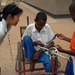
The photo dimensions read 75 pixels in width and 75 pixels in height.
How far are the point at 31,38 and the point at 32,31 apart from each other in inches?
4.4

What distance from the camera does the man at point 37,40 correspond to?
2951mm

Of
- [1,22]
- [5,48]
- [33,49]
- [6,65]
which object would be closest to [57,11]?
[5,48]

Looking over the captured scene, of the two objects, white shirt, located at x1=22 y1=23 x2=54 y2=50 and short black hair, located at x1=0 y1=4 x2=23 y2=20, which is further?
white shirt, located at x1=22 y1=23 x2=54 y2=50

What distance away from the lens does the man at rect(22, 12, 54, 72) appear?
295 cm

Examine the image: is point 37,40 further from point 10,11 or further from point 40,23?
point 10,11

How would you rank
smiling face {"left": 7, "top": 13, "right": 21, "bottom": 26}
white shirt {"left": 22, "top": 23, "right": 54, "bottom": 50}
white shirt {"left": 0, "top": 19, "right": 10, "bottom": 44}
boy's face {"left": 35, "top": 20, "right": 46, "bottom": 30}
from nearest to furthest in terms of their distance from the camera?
1. white shirt {"left": 0, "top": 19, "right": 10, "bottom": 44}
2. smiling face {"left": 7, "top": 13, "right": 21, "bottom": 26}
3. boy's face {"left": 35, "top": 20, "right": 46, "bottom": 30}
4. white shirt {"left": 22, "top": 23, "right": 54, "bottom": 50}

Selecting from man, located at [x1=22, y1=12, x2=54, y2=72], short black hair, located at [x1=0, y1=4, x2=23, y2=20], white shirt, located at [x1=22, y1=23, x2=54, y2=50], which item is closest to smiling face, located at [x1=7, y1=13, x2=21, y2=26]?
short black hair, located at [x1=0, y1=4, x2=23, y2=20]

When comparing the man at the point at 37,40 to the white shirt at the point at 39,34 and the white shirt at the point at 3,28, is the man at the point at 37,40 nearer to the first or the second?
the white shirt at the point at 39,34

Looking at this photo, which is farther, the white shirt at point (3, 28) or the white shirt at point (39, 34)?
the white shirt at point (39, 34)

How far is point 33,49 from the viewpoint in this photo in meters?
3.06

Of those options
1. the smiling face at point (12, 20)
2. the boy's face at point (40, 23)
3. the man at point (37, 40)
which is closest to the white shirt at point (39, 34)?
the man at point (37, 40)

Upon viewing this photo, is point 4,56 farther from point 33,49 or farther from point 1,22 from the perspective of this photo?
point 1,22

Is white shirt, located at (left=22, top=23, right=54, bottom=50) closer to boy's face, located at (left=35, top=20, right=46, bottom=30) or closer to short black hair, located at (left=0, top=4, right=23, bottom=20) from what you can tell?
boy's face, located at (left=35, top=20, right=46, bottom=30)

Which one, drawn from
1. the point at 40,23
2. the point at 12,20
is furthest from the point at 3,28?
the point at 40,23
